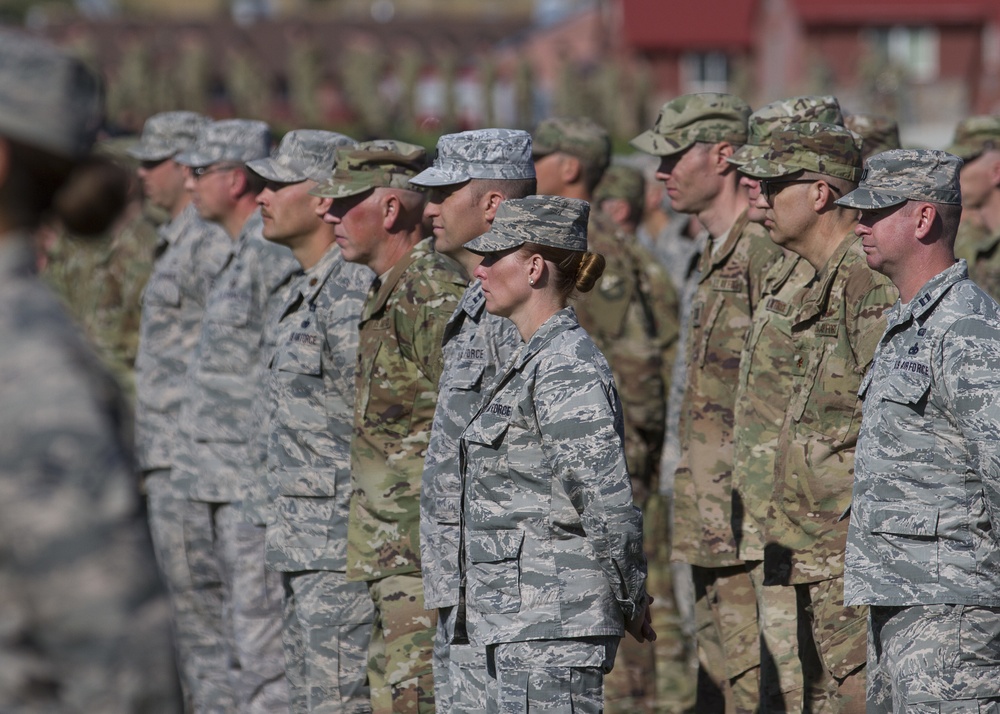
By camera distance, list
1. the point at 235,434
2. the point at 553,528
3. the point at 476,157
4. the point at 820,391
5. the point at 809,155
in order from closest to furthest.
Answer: the point at 553,528 < the point at 820,391 < the point at 809,155 < the point at 476,157 < the point at 235,434

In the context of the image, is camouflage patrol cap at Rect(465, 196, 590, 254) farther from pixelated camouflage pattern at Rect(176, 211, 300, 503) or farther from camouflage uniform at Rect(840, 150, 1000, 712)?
pixelated camouflage pattern at Rect(176, 211, 300, 503)

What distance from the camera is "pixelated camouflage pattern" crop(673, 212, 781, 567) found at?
20.2 feet

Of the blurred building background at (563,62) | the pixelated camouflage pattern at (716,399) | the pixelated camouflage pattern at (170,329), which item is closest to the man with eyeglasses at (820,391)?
the pixelated camouflage pattern at (716,399)

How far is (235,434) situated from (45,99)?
182 inches

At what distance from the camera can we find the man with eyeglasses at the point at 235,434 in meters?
6.75

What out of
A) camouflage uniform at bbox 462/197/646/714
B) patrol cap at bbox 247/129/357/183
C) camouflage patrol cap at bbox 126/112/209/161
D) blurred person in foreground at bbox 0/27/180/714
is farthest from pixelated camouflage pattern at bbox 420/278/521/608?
camouflage patrol cap at bbox 126/112/209/161

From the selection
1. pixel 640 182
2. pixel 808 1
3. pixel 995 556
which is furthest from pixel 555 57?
pixel 995 556

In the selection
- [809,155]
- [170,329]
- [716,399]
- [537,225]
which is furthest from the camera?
[170,329]

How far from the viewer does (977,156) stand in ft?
28.3

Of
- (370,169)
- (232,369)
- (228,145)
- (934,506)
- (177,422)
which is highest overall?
(228,145)

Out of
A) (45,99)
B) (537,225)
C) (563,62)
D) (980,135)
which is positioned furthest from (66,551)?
(563,62)

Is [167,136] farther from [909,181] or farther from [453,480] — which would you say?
[909,181]

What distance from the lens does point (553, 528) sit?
442cm

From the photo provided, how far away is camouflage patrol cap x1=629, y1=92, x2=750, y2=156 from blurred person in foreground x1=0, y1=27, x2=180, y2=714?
4295 mm
